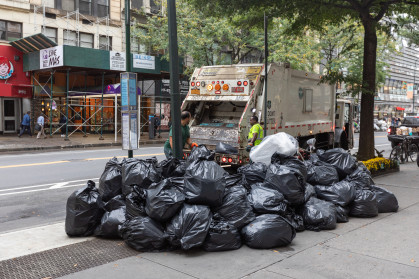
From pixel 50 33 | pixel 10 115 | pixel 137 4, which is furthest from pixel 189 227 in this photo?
pixel 137 4

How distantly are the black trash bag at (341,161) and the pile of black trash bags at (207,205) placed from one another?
18.5 inches

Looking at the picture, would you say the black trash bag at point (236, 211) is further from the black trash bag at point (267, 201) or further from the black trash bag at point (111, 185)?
the black trash bag at point (111, 185)

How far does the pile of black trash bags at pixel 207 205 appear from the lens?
468cm

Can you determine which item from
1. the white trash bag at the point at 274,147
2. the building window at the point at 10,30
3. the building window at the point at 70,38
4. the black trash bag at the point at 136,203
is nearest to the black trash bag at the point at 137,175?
the black trash bag at the point at 136,203

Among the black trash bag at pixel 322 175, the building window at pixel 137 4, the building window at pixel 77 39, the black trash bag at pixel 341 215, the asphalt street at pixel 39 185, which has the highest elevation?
the building window at pixel 137 4

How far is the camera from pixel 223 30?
74.6ft

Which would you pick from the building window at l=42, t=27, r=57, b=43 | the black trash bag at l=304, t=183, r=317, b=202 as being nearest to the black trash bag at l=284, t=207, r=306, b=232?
the black trash bag at l=304, t=183, r=317, b=202

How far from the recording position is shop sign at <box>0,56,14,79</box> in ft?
73.4

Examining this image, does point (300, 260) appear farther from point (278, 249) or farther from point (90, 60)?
point (90, 60)

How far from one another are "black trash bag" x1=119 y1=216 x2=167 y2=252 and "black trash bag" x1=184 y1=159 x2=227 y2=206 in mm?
502

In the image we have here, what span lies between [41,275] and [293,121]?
28.6 feet

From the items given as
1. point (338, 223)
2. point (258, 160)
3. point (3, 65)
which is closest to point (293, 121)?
point (258, 160)

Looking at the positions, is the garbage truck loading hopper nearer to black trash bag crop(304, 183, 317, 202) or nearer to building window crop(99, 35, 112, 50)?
black trash bag crop(304, 183, 317, 202)

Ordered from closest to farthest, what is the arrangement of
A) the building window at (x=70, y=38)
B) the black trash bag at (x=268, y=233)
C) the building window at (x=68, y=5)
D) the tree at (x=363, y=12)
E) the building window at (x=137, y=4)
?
1. the black trash bag at (x=268, y=233)
2. the tree at (x=363, y=12)
3. the building window at (x=68, y=5)
4. the building window at (x=70, y=38)
5. the building window at (x=137, y=4)
